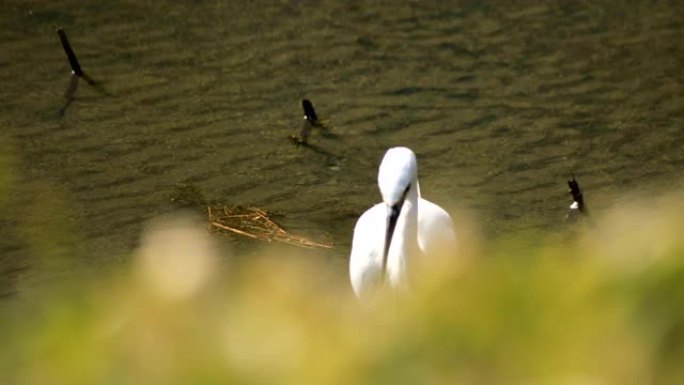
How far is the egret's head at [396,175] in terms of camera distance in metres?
5.69

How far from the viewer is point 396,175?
5.70 metres

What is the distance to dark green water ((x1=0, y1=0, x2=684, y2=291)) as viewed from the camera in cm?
835

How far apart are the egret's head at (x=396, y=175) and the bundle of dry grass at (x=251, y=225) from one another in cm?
214

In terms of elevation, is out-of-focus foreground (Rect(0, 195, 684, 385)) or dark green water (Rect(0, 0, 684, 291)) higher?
dark green water (Rect(0, 0, 684, 291))

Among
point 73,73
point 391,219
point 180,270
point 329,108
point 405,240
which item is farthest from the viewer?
point 73,73

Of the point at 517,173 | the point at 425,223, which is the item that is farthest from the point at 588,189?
the point at 425,223

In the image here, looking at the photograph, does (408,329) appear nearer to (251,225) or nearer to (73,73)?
(251,225)

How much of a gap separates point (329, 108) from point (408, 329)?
7892 mm

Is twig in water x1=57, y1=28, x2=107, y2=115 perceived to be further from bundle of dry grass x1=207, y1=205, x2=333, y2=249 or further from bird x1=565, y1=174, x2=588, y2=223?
Answer: bird x1=565, y1=174, x2=588, y2=223

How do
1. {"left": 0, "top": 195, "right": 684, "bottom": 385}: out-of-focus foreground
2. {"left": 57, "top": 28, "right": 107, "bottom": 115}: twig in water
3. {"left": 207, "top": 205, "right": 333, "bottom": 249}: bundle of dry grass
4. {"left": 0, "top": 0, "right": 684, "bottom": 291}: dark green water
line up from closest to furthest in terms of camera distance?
{"left": 0, "top": 195, "right": 684, "bottom": 385}: out-of-focus foreground → {"left": 207, "top": 205, "right": 333, "bottom": 249}: bundle of dry grass → {"left": 0, "top": 0, "right": 684, "bottom": 291}: dark green water → {"left": 57, "top": 28, "right": 107, "bottom": 115}: twig in water

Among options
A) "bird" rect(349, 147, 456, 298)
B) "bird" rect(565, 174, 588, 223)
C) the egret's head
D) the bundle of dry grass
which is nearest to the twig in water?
the bundle of dry grass

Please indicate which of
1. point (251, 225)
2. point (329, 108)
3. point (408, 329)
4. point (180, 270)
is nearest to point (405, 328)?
point (408, 329)

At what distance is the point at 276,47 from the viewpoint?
1055cm

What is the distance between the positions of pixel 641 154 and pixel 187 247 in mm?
7384
